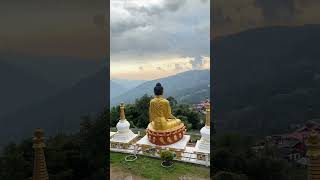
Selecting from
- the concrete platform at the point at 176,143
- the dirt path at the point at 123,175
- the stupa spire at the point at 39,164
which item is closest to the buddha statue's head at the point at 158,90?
the concrete platform at the point at 176,143

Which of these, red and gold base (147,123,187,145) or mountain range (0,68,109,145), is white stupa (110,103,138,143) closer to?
red and gold base (147,123,187,145)

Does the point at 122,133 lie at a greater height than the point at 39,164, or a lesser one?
lesser

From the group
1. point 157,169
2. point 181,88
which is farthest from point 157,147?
point 181,88

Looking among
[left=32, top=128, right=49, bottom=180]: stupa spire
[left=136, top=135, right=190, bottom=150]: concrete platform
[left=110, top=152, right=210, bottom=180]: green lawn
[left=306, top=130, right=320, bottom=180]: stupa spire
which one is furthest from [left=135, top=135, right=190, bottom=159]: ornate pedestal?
[left=306, top=130, right=320, bottom=180]: stupa spire

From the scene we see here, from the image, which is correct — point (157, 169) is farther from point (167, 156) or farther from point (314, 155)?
point (314, 155)

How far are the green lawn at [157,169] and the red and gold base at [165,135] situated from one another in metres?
0.34

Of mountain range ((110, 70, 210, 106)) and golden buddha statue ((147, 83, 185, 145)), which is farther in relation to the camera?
golden buddha statue ((147, 83, 185, 145))

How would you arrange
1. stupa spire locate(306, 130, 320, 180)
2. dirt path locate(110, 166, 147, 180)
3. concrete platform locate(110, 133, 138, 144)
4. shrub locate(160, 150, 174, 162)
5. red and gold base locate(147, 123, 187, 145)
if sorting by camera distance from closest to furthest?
stupa spire locate(306, 130, 320, 180) → dirt path locate(110, 166, 147, 180) → shrub locate(160, 150, 174, 162) → red and gold base locate(147, 123, 187, 145) → concrete platform locate(110, 133, 138, 144)

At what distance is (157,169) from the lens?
5.20 m

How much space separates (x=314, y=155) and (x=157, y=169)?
330 cm

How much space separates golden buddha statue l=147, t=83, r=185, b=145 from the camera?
5.62 metres

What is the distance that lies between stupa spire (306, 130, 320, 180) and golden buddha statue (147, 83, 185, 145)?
3507 millimetres

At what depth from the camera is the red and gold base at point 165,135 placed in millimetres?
5613

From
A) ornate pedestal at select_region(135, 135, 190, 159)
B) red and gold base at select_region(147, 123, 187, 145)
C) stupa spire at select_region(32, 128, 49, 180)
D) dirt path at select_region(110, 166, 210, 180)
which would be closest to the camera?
stupa spire at select_region(32, 128, 49, 180)
